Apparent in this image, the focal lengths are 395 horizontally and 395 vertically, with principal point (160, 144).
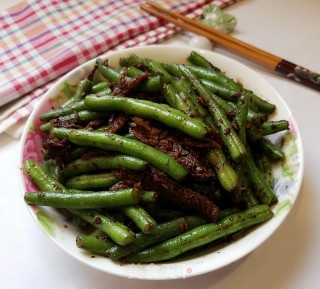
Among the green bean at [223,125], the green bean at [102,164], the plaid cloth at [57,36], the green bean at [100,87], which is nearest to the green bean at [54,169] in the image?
the green bean at [102,164]

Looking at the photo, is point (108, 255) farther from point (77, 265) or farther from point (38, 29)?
point (38, 29)

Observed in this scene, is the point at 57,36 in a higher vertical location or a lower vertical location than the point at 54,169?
higher

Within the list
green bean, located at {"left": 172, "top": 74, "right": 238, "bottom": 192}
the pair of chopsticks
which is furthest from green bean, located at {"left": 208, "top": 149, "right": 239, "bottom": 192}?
the pair of chopsticks

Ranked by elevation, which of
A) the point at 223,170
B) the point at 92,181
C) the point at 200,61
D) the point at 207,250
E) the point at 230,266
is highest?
the point at 200,61

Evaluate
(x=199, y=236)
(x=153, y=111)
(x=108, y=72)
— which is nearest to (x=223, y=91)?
(x=153, y=111)

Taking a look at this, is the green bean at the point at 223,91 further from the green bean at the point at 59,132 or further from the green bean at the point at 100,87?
the green bean at the point at 59,132

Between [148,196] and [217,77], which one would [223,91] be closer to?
[217,77]
